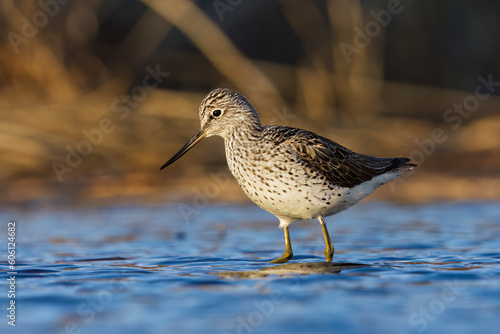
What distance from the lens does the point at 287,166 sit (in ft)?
25.4

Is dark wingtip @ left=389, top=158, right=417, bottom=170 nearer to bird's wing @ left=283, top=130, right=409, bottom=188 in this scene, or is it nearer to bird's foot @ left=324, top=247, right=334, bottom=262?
bird's wing @ left=283, top=130, right=409, bottom=188

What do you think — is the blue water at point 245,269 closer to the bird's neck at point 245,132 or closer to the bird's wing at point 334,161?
the bird's wing at point 334,161

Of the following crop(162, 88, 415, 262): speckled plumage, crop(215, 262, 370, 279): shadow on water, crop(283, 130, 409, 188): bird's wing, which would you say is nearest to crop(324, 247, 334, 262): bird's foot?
crop(162, 88, 415, 262): speckled plumage

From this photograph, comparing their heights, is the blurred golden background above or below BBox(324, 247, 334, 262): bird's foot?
above

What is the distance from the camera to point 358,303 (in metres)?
5.82

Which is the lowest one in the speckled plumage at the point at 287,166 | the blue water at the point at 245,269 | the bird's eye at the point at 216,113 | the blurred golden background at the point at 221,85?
the blue water at the point at 245,269

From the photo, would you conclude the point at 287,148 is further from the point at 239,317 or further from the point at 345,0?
the point at 345,0

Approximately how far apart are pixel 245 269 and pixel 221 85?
8.33 meters

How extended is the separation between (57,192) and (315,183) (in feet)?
18.6

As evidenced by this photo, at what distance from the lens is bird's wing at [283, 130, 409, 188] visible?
26.4 ft

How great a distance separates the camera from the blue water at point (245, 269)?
541 cm

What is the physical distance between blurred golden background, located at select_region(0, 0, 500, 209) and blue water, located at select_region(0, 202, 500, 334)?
1.72 meters

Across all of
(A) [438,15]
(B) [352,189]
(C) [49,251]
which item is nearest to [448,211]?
(B) [352,189]

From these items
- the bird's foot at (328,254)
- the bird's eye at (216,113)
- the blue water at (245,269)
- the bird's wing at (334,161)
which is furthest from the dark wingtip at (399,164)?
the bird's eye at (216,113)
